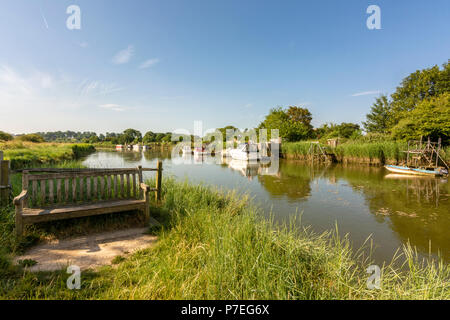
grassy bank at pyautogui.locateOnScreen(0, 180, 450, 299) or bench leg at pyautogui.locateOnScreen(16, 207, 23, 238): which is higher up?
bench leg at pyautogui.locateOnScreen(16, 207, 23, 238)

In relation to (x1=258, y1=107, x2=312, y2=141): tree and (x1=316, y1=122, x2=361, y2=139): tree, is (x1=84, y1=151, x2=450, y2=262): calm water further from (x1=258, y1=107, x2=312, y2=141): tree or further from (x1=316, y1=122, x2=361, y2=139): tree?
(x1=316, y1=122, x2=361, y2=139): tree

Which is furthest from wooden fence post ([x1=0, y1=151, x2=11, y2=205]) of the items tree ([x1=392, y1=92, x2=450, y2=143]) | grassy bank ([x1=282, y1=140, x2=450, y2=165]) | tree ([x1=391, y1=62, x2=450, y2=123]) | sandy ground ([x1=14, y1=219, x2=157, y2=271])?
tree ([x1=391, y1=62, x2=450, y2=123])

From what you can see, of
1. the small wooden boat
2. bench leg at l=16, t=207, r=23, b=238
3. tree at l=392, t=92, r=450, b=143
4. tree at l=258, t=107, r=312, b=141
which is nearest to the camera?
bench leg at l=16, t=207, r=23, b=238

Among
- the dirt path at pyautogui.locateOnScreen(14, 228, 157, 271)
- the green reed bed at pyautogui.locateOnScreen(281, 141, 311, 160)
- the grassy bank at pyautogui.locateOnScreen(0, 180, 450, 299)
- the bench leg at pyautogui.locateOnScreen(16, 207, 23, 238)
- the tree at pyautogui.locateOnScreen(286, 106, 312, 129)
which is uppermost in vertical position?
the tree at pyautogui.locateOnScreen(286, 106, 312, 129)

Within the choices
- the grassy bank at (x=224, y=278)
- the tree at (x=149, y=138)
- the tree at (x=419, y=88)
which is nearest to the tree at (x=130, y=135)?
the tree at (x=149, y=138)

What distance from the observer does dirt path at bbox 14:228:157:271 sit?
114 inches

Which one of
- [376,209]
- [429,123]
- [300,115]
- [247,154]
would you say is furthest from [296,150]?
[300,115]

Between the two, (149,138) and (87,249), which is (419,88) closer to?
(87,249)

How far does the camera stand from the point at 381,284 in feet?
8.00

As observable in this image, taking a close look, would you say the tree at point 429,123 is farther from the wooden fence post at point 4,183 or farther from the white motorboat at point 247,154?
the wooden fence post at point 4,183

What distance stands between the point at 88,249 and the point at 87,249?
2 centimetres
